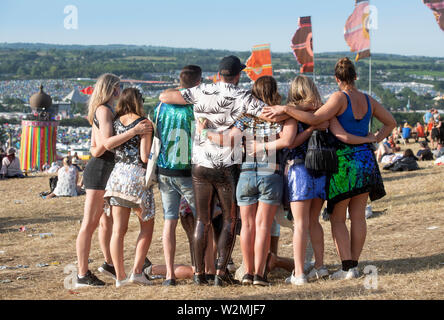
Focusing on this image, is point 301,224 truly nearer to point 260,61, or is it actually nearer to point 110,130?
point 110,130

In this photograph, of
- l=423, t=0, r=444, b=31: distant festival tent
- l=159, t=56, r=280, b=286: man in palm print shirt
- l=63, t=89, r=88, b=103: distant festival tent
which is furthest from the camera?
l=63, t=89, r=88, b=103: distant festival tent

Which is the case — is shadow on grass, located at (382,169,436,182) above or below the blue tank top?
below

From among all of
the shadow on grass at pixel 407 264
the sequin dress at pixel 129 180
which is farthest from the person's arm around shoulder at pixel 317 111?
the shadow on grass at pixel 407 264

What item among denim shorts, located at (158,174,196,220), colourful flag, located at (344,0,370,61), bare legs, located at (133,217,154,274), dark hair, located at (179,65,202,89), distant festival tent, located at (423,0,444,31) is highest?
colourful flag, located at (344,0,370,61)

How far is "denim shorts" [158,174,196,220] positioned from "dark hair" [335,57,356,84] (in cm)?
141

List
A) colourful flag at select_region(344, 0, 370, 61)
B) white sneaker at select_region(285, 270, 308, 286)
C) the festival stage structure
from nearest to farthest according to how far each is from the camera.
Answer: white sneaker at select_region(285, 270, 308, 286) → colourful flag at select_region(344, 0, 370, 61) → the festival stage structure

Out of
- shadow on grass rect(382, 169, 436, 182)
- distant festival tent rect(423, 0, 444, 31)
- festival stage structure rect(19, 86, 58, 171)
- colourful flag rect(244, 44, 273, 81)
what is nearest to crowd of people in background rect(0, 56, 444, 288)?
shadow on grass rect(382, 169, 436, 182)

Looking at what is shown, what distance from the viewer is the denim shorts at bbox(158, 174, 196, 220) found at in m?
5.10

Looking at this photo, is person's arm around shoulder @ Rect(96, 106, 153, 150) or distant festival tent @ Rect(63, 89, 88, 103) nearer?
person's arm around shoulder @ Rect(96, 106, 153, 150)

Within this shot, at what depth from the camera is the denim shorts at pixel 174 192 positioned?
16.7 feet

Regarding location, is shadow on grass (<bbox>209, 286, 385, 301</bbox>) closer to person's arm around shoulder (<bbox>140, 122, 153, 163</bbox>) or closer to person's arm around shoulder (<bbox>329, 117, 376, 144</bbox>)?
person's arm around shoulder (<bbox>329, 117, 376, 144</bbox>)

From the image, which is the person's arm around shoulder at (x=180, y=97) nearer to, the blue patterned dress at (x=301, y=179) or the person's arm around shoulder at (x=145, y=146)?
the person's arm around shoulder at (x=145, y=146)
